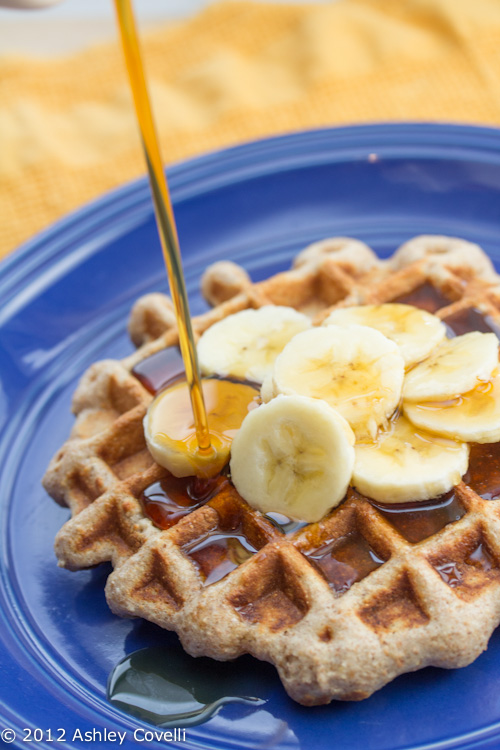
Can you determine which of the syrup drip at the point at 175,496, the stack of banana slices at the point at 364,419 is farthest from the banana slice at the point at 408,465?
the syrup drip at the point at 175,496

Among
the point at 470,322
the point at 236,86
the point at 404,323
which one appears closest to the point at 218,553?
the point at 404,323

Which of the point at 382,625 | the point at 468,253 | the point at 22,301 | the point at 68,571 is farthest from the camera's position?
the point at 22,301

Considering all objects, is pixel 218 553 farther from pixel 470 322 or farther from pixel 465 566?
pixel 470 322

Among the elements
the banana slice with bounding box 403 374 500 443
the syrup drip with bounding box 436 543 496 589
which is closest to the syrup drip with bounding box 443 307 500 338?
the banana slice with bounding box 403 374 500 443

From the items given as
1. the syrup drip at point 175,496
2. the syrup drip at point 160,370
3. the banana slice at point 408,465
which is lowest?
the banana slice at point 408,465

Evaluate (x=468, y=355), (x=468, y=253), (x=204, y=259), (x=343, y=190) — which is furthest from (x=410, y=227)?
(x=468, y=355)

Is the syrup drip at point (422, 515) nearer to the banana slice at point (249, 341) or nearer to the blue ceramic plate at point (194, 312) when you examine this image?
the blue ceramic plate at point (194, 312)

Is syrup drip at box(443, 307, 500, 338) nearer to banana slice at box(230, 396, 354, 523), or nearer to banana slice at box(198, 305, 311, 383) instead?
banana slice at box(198, 305, 311, 383)

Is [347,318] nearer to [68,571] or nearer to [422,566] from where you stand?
[422,566]
